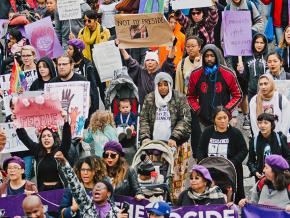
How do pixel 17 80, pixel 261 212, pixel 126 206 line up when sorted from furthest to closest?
pixel 17 80, pixel 126 206, pixel 261 212

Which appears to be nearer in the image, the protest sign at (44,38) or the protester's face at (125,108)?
the protester's face at (125,108)

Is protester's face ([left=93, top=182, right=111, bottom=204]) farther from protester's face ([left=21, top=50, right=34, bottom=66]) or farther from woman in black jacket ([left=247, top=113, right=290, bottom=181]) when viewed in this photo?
protester's face ([left=21, top=50, right=34, bottom=66])

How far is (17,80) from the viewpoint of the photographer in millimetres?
16453

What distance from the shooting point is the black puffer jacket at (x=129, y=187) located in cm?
1266

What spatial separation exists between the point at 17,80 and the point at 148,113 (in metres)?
2.59

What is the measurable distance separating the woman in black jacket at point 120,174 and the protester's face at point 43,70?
121 inches

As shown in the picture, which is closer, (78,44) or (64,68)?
(64,68)

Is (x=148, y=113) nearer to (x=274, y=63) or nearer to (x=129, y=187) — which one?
(x=274, y=63)

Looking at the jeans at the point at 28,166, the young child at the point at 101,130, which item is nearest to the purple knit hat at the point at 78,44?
the jeans at the point at 28,166

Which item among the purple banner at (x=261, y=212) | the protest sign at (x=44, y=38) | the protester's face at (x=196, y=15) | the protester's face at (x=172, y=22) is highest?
the protester's face at (x=196, y=15)

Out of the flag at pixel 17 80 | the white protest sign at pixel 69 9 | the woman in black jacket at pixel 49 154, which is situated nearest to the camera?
the woman in black jacket at pixel 49 154

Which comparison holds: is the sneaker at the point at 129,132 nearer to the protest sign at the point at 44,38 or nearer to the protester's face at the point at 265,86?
the protester's face at the point at 265,86

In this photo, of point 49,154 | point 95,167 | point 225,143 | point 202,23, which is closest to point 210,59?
point 225,143

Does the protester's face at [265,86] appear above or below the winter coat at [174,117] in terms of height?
above
